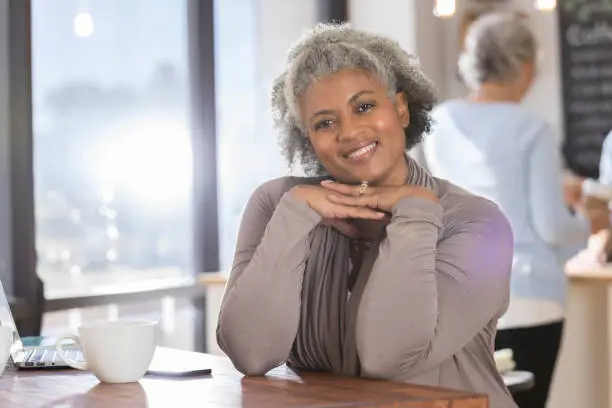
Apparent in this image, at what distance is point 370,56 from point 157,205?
2287 mm

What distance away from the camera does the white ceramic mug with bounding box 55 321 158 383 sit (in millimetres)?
1439

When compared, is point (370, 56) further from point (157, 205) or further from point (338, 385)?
point (157, 205)

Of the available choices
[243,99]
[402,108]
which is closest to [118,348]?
[402,108]

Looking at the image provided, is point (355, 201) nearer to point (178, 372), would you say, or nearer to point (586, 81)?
point (178, 372)

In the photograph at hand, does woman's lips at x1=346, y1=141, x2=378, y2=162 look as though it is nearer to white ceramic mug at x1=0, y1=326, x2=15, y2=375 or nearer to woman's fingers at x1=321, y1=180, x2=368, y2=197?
woman's fingers at x1=321, y1=180, x2=368, y2=197

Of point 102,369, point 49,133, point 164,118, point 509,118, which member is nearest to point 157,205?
point 164,118

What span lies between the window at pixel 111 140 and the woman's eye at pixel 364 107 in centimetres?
193

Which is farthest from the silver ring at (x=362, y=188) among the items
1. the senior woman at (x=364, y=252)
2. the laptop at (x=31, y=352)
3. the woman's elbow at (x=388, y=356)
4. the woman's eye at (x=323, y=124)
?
the laptop at (x=31, y=352)

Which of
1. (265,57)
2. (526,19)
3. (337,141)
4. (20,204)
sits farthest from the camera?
(526,19)

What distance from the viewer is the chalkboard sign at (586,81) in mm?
4730

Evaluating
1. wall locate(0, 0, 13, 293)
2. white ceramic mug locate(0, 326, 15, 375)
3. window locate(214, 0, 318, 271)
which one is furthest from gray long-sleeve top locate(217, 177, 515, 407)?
window locate(214, 0, 318, 271)

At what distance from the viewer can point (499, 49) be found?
3193 mm

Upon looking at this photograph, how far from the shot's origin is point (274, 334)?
1.68 m

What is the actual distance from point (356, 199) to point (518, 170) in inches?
59.6
